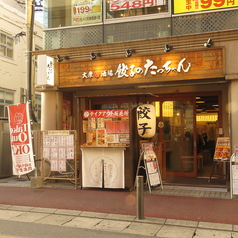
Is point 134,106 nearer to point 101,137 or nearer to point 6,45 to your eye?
point 101,137

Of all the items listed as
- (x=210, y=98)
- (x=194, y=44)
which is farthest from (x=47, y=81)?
(x=210, y=98)

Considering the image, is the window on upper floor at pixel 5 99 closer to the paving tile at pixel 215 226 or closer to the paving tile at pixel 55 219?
the paving tile at pixel 55 219

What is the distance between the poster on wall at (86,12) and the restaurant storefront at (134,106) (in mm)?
1187

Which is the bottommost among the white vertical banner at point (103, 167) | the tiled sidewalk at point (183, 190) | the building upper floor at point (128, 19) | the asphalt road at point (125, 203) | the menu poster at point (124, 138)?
the asphalt road at point (125, 203)

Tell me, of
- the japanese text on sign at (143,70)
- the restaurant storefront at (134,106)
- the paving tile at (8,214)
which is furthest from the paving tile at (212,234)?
the japanese text on sign at (143,70)

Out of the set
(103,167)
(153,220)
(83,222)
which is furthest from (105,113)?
(153,220)

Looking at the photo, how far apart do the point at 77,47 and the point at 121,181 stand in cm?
470

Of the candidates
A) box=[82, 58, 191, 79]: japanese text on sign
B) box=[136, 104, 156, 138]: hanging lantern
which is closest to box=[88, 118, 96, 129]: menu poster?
box=[82, 58, 191, 79]: japanese text on sign

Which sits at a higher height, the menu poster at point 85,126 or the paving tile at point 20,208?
the menu poster at point 85,126

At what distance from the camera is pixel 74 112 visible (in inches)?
513

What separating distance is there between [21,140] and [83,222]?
439 centimetres

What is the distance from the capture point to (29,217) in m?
7.26

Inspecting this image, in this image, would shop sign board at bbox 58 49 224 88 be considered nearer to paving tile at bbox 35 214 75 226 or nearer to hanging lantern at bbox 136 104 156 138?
hanging lantern at bbox 136 104 156 138

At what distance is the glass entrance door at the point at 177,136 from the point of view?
11984mm
